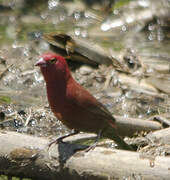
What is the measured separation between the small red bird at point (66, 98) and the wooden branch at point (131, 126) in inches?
43.9

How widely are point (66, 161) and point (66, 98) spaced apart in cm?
55

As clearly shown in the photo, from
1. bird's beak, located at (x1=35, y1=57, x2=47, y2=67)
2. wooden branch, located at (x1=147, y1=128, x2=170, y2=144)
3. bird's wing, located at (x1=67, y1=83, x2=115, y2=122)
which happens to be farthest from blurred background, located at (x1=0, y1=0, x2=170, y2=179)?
bird's beak, located at (x1=35, y1=57, x2=47, y2=67)

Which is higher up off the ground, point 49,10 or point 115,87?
point 49,10

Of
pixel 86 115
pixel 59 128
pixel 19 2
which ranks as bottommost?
pixel 59 128

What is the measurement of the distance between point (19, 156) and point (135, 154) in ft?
3.34

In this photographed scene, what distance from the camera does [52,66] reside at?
520 centimetres

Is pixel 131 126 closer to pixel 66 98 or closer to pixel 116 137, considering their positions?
pixel 116 137

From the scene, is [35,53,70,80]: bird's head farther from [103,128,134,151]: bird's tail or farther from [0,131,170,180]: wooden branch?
[103,128,134,151]: bird's tail

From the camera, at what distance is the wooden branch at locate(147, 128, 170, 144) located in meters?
6.36

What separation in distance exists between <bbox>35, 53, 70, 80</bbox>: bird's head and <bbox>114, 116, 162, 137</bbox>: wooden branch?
1550 mm

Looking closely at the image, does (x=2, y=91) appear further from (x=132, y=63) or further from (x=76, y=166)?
(x=76, y=166)

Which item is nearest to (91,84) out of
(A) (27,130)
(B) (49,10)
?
(A) (27,130)

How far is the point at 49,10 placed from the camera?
1316 centimetres

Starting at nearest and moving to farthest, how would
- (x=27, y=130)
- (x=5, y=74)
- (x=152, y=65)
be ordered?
(x=27, y=130) < (x=5, y=74) < (x=152, y=65)
